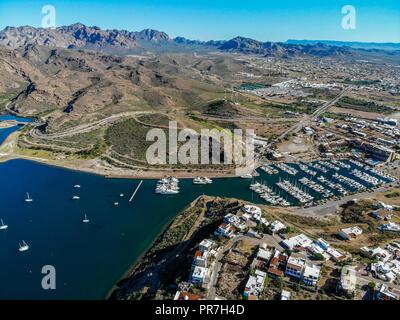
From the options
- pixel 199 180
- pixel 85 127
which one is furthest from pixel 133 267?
pixel 85 127

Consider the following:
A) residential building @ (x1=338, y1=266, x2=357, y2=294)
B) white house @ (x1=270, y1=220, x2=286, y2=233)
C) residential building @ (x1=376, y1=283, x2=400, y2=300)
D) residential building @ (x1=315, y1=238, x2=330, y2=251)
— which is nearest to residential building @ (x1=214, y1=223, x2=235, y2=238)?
white house @ (x1=270, y1=220, x2=286, y2=233)

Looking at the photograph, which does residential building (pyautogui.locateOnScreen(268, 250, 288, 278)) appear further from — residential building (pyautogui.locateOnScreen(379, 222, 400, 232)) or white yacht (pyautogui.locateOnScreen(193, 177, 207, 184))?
white yacht (pyautogui.locateOnScreen(193, 177, 207, 184))

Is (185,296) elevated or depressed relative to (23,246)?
elevated

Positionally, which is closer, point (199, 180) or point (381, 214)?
point (381, 214)

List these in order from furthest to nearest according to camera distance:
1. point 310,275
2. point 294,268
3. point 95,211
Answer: point 95,211 → point 294,268 → point 310,275

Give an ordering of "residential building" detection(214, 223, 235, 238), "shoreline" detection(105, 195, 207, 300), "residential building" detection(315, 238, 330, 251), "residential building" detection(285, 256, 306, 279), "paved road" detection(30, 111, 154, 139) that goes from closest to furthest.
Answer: "residential building" detection(285, 256, 306, 279), "residential building" detection(315, 238, 330, 251), "shoreline" detection(105, 195, 207, 300), "residential building" detection(214, 223, 235, 238), "paved road" detection(30, 111, 154, 139)

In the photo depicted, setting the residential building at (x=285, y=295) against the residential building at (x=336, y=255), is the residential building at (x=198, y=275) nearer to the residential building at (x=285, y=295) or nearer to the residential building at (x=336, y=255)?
the residential building at (x=285, y=295)

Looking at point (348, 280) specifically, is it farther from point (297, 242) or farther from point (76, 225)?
point (76, 225)

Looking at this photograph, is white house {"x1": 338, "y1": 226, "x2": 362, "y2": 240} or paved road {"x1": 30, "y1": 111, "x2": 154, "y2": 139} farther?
paved road {"x1": 30, "y1": 111, "x2": 154, "y2": 139}

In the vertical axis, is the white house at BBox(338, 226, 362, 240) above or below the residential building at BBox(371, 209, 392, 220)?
below

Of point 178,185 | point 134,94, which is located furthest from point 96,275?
point 134,94

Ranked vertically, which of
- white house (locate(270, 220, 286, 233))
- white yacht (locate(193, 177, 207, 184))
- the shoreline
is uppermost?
white yacht (locate(193, 177, 207, 184))
